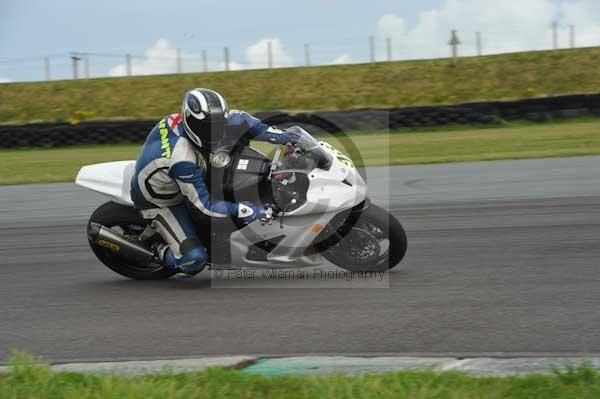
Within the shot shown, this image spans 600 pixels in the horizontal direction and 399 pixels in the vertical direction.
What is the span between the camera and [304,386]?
409 cm

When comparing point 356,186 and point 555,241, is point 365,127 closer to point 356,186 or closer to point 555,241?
point 555,241

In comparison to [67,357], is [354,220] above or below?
above

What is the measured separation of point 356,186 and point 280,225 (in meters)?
0.65

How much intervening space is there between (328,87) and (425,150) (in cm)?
1432

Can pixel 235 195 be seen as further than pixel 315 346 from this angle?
Yes

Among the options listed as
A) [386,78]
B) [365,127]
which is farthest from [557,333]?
[386,78]

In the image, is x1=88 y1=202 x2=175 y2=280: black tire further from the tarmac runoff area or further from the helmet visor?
the tarmac runoff area

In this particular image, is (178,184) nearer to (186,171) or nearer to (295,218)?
(186,171)

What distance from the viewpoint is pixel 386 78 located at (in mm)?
31812

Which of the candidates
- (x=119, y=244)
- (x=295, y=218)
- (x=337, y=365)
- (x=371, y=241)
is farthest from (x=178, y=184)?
(x=337, y=365)

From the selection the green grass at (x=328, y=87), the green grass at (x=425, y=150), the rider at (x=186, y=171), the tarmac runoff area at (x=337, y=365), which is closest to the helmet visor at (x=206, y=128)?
the rider at (x=186, y=171)

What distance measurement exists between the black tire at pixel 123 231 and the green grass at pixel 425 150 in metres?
8.65

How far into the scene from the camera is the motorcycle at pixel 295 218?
6473mm

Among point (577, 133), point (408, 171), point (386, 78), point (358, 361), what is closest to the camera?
point (358, 361)
